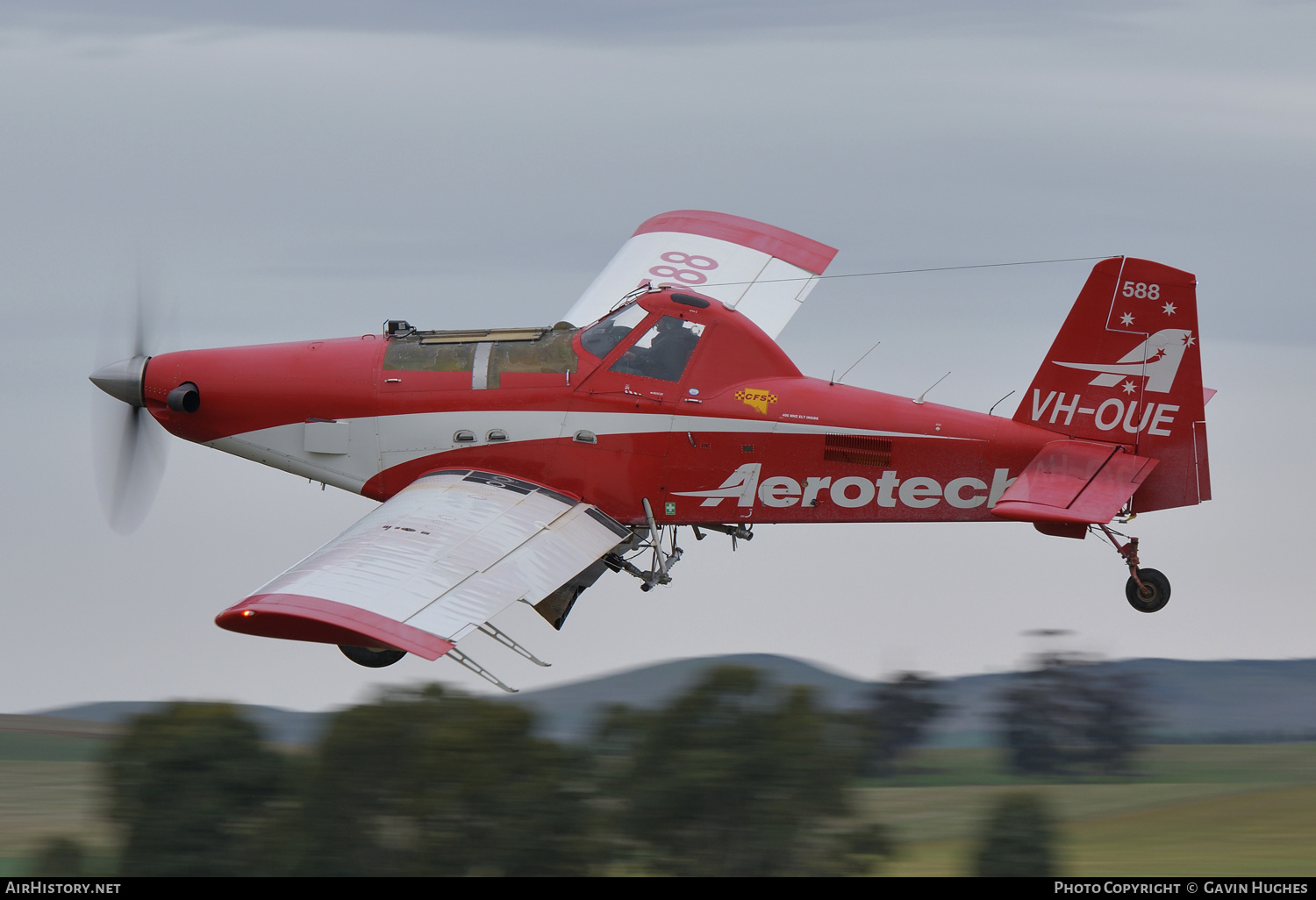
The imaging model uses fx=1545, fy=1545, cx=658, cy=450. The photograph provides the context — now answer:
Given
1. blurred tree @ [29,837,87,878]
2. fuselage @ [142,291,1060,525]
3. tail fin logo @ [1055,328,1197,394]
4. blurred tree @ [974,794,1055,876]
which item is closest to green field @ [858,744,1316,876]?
blurred tree @ [974,794,1055,876]

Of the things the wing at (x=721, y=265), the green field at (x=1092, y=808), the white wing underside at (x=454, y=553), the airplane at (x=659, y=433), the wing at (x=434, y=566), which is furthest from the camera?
the wing at (x=721, y=265)

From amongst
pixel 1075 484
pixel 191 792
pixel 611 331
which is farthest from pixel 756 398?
pixel 191 792

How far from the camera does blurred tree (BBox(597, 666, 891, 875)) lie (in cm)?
1106

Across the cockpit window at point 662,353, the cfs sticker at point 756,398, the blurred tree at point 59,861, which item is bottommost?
the blurred tree at point 59,861

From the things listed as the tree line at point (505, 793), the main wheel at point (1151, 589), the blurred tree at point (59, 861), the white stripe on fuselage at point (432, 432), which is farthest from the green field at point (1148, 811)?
the blurred tree at point (59, 861)

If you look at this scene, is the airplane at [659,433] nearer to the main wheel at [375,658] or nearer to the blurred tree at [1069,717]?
the main wheel at [375,658]

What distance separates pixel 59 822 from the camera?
1523 centimetres

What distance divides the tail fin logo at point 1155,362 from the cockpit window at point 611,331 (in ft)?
15.4

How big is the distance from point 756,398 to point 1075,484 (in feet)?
10.5

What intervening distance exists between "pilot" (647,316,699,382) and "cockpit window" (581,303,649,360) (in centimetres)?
31

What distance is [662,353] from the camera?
51.4ft

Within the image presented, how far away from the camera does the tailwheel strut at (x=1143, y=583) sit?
15.4 metres

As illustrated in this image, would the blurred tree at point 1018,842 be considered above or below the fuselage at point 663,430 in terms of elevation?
below

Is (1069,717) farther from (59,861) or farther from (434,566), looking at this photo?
(59,861)
